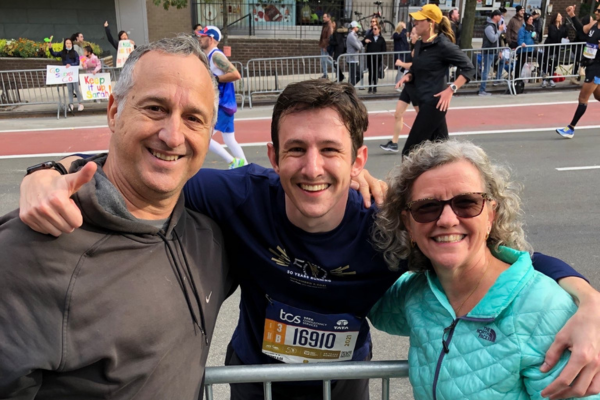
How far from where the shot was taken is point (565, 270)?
6.03 feet

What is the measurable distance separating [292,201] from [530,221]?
4847 millimetres

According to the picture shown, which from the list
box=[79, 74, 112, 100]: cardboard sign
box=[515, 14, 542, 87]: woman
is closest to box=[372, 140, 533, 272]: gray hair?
box=[79, 74, 112, 100]: cardboard sign

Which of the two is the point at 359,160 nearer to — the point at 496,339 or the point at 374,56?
the point at 496,339

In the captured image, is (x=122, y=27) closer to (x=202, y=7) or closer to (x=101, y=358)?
(x=202, y=7)

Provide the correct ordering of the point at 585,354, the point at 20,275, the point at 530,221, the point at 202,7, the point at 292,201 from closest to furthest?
1. the point at 20,275
2. the point at 585,354
3. the point at 292,201
4. the point at 530,221
5. the point at 202,7

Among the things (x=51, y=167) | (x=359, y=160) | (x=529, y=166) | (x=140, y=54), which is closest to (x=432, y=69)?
(x=529, y=166)

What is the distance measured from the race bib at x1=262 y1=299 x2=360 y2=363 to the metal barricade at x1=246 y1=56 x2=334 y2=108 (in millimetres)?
12175

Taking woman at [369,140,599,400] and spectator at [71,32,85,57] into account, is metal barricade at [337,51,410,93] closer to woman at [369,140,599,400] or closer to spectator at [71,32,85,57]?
spectator at [71,32,85,57]

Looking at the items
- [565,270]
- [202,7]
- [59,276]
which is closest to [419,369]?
[565,270]

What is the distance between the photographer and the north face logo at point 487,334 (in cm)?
164

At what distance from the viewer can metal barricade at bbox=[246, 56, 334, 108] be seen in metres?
14.3

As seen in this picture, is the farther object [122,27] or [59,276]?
[122,27]

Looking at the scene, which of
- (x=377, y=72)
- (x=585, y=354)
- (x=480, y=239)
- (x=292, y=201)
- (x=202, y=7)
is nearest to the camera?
(x=585, y=354)

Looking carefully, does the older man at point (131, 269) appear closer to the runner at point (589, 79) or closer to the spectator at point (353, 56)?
the runner at point (589, 79)
